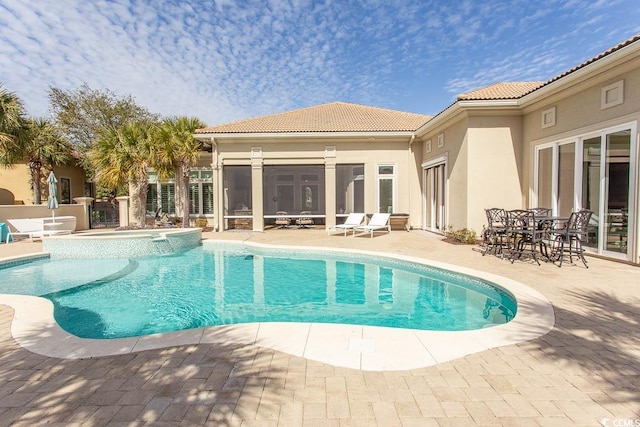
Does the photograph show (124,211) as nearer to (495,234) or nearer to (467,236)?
(467,236)

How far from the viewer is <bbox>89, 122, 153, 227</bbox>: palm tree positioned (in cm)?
1434

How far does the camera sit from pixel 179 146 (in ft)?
46.9

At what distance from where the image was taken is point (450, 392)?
8.10 feet

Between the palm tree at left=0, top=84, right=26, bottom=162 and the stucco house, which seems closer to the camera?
the stucco house

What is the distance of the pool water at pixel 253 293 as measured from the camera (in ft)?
16.4

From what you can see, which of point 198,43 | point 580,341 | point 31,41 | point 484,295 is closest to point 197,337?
point 580,341

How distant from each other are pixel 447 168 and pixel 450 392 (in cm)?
1049

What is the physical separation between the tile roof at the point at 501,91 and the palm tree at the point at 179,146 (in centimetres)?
1162

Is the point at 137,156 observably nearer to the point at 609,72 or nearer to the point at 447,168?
the point at 447,168

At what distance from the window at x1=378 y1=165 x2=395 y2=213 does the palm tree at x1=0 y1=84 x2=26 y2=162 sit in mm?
15547

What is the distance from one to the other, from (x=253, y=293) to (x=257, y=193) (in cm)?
905

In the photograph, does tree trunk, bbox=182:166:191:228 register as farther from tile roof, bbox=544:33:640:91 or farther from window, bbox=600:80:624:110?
window, bbox=600:80:624:110

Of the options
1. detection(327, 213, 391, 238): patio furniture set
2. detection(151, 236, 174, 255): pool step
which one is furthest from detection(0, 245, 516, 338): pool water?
detection(327, 213, 391, 238): patio furniture set

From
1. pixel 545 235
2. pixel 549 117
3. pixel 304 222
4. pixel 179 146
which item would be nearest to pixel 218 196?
pixel 179 146
